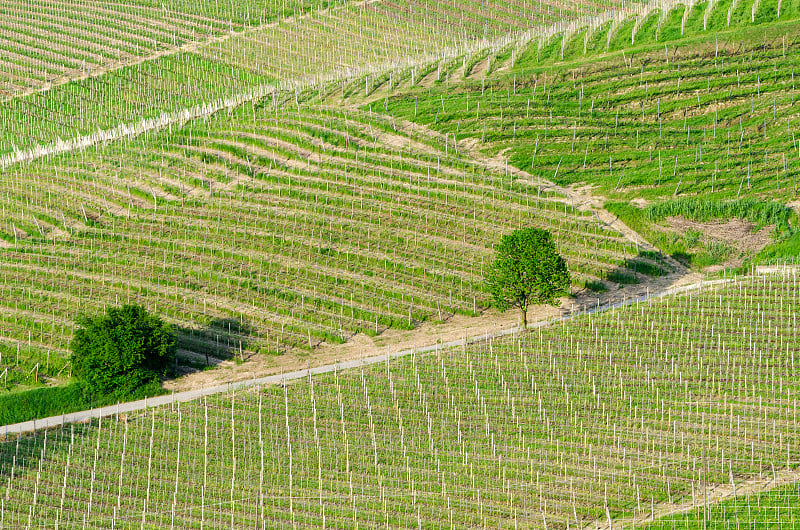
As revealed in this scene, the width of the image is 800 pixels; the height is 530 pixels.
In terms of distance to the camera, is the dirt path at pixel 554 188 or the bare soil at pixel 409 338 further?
the dirt path at pixel 554 188

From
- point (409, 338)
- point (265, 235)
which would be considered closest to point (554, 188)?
point (265, 235)

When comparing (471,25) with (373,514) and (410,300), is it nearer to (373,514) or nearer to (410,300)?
(410,300)

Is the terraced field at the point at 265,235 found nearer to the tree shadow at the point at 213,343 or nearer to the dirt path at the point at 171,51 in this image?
the tree shadow at the point at 213,343

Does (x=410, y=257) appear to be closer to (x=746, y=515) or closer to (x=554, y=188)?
(x=554, y=188)

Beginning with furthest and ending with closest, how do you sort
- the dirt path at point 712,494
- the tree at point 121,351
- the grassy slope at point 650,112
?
the grassy slope at point 650,112
the tree at point 121,351
the dirt path at point 712,494

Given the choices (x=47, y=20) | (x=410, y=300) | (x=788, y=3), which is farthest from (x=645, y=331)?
(x=47, y=20)

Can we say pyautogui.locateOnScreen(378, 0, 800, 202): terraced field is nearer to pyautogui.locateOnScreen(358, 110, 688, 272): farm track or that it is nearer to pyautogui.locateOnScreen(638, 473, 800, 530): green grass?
pyautogui.locateOnScreen(358, 110, 688, 272): farm track

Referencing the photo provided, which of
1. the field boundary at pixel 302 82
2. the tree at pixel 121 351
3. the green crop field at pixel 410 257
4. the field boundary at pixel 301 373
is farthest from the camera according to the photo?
the field boundary at pixel 302 82

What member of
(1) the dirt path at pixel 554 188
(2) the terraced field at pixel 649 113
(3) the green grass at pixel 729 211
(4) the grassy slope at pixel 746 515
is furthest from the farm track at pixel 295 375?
(4) the grassy slope at pixel 746 515
